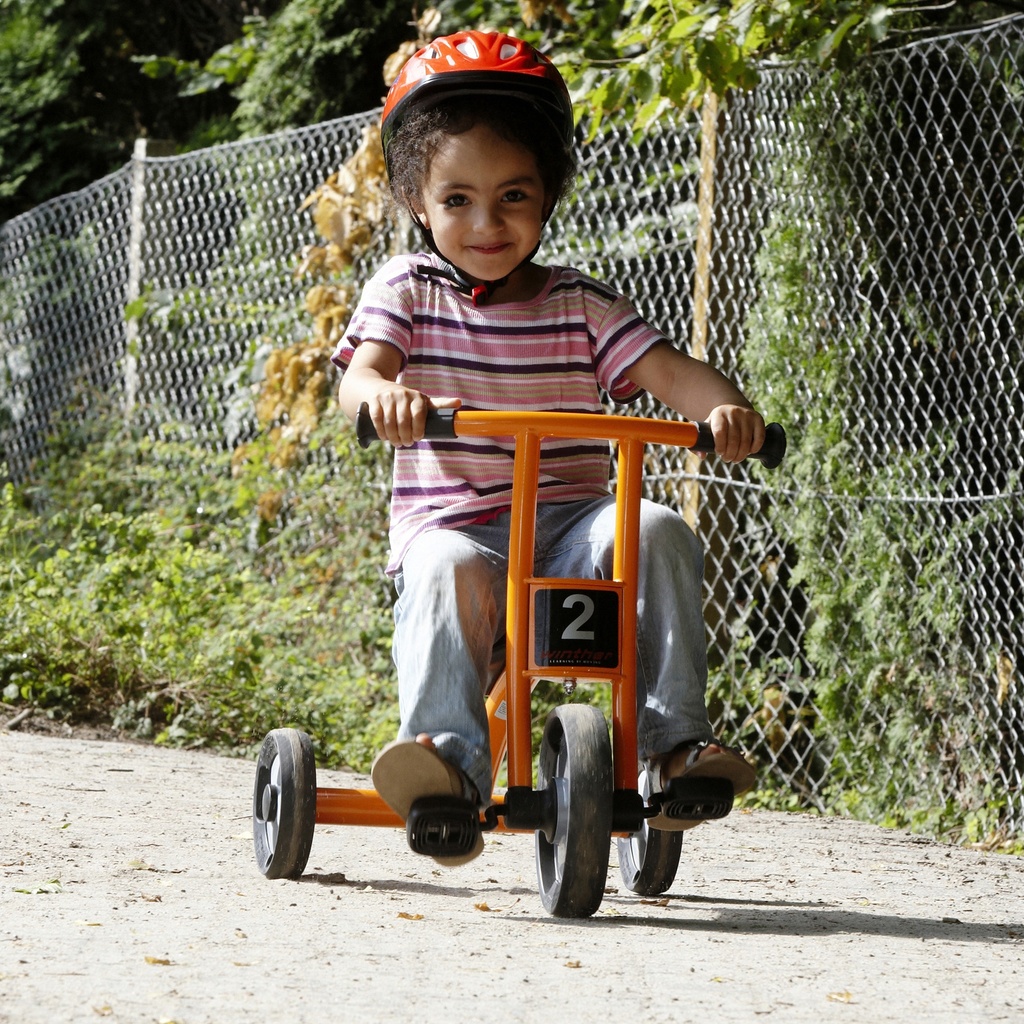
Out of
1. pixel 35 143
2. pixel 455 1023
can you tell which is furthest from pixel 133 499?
pixel 455 1023

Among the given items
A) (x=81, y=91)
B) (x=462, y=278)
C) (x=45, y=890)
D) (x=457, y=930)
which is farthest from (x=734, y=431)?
(x=81, y=91)

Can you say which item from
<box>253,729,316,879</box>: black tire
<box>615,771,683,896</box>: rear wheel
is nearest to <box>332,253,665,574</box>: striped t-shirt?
<box>253,729,316,879</box>: black tire

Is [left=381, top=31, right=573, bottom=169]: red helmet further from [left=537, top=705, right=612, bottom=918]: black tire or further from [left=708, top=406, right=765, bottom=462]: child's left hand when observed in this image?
[left=537, top=705, right=612, bottom=918]: black tire

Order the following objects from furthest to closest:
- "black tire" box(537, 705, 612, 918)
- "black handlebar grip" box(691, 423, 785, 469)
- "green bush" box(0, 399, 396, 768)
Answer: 1. "green bush" box(0, 399, 396, 768)
2. "black handlebar grip" box(691, 423, 785, 469)
3. "black tire" box(537, 705, 612, 918)

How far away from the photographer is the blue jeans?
283 centimetres

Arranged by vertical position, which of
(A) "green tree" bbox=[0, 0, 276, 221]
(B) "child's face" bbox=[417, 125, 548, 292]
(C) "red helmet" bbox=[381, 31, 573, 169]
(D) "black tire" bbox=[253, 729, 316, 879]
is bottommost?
(D) "black tire" bbox=[253, 729, 316, 879]

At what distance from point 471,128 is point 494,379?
1.70 feet

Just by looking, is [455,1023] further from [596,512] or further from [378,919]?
[596,512]

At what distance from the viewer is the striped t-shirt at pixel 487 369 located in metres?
3.19

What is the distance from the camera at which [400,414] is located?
2.77 meters

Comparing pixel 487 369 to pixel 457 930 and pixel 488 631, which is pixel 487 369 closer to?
pixel 488 631

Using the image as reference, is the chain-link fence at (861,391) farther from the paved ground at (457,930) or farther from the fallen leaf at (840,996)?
the fallen leaf at (840,996)

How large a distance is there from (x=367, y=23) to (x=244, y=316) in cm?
188

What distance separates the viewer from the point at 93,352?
8289 millimetres
